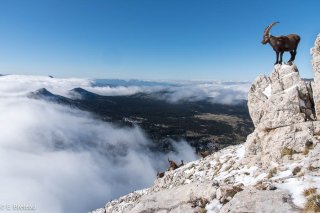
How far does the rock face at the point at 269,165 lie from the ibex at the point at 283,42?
6.06 ft

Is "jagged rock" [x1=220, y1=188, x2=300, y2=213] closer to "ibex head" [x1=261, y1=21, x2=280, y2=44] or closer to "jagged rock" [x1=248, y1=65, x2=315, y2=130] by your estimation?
"jagged rock" [x1=248, y1=65, x2=315, y2=130]

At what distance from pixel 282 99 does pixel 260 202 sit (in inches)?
565

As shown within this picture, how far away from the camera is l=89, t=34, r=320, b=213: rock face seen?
50.7 feet

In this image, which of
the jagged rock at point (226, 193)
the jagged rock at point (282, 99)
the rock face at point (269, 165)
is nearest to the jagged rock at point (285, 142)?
the rock face at point (269, 165)

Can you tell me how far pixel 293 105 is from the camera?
85.2ft

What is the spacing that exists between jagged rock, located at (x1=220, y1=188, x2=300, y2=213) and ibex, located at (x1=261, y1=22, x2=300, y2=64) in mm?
18835

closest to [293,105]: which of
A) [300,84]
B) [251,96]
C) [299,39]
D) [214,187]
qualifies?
[300,84]

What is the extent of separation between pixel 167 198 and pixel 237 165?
10.7 m

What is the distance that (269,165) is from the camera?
2289 cm

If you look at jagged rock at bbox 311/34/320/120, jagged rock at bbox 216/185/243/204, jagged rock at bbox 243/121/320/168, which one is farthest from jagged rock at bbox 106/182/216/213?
jagged rock at bbox 311/34/320/120

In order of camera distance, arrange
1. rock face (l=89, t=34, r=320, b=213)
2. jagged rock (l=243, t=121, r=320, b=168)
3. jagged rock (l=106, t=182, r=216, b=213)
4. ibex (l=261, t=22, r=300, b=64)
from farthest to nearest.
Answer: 1. ibex (l=261, t=22, r=300, b=64)
2. jagged rock (l=243, t=121, r=320, b=168)
3. jagged rock (l=106, t=182, r=216, b=213)
4. rock face (l=89, t=34, r=320, b=213)

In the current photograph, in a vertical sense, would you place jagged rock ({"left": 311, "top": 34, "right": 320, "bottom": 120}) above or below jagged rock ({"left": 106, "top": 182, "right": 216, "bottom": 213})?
above

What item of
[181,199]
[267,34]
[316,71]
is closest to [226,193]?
[181,199]

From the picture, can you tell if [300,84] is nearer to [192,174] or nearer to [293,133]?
[293,133]
